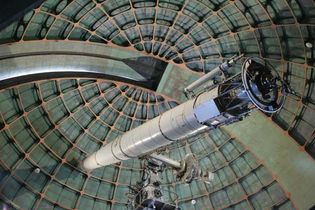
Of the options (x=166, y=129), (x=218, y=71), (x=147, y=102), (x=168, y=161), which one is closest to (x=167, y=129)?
(x=166, y=129)

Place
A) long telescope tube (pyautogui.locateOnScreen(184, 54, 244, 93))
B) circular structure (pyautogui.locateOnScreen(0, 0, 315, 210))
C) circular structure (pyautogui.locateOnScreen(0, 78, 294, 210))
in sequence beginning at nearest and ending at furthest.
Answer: long telescope tube (pyautogui.locateOnScreen(184, 54, 244, 93)), circular structure (pyautogui.locateOnScreen(0, 0, 315, 210)), circular structure (pyautogui.locateOnScreen(0, 78, 294, 210))

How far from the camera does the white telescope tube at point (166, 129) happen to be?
50.4 feet

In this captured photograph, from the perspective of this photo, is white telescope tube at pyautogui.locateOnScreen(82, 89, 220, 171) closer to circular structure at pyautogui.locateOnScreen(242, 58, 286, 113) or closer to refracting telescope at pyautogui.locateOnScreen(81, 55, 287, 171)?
refracting telescope at pyautogui.locateOnScreen(81, 55, 287, 171)

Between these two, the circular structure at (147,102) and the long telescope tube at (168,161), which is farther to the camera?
the circular structure at (147,102)

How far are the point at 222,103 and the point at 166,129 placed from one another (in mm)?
3860

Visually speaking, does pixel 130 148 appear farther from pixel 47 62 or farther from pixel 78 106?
pixel 78 106

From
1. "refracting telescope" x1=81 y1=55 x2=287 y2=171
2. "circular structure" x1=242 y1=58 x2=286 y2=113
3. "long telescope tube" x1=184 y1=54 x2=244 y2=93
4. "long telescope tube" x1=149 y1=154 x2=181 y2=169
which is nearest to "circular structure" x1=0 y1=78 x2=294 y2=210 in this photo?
"long telescope tube" x1=149 y1=154 x2=181 y2=169

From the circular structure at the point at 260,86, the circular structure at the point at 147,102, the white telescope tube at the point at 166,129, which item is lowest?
the circular structure at the point at 260,86

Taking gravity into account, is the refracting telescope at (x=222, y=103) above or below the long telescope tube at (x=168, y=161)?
below

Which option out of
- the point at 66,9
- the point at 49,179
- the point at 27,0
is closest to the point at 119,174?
the point at 49,179

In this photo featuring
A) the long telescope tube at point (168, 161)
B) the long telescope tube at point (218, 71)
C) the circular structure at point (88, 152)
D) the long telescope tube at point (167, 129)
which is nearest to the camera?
the long telescope tube at point (167, 129)

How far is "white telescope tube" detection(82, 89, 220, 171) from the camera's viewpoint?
15.3m

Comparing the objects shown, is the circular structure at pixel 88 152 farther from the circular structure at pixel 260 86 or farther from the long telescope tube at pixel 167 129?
the circular structure at pixel 260 86

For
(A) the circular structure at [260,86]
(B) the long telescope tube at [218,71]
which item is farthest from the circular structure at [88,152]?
(A) the circular structure at [260,86]
